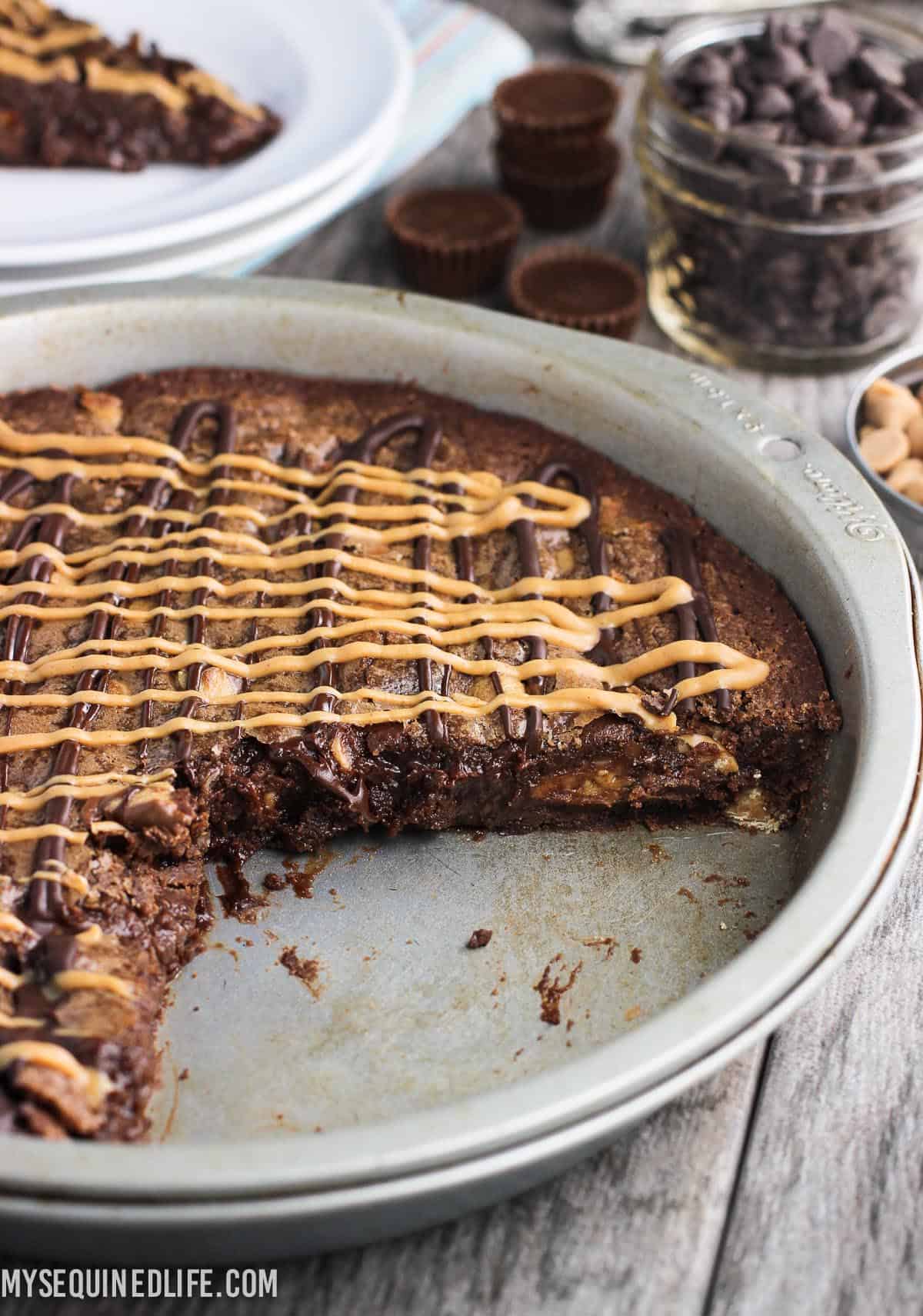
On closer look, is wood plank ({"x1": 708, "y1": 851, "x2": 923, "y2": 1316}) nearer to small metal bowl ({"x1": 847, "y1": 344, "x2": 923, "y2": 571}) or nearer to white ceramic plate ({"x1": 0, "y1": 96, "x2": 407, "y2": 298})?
small metal bowl ({"x1": 847, "y1": 344, "x2": 923, "y2": 571})

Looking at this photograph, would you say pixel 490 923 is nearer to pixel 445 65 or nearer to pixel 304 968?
pixel 304 968

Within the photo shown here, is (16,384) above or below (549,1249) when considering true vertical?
above

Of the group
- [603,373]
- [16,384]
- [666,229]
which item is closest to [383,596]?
[603,373]

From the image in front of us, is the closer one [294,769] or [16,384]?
[294,769]

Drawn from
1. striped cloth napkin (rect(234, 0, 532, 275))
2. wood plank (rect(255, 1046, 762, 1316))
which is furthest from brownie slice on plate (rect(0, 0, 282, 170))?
wood plank (rect(255, 1046, 762, 1316))

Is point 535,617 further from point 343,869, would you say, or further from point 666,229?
point 666,229
